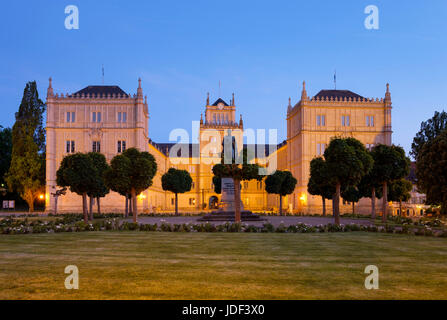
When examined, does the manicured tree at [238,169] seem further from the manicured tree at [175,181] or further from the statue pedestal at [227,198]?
the manicured tree at [175,181]

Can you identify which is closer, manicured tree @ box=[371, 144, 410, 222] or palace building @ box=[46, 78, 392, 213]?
manicured tree @ box=[371, 144, 410, 222]

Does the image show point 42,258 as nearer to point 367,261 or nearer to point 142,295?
point 142,295

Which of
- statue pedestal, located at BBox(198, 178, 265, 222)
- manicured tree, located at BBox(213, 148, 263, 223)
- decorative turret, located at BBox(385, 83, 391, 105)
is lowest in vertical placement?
statue pedestal, located at BBox(198, 178, 265, 222)

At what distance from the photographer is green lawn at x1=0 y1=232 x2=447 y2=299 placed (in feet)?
27.8

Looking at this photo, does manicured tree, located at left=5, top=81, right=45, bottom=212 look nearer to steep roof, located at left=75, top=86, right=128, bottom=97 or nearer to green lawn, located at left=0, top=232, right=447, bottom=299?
steep roof, located at left=75, top=86, right=128, bottom=97

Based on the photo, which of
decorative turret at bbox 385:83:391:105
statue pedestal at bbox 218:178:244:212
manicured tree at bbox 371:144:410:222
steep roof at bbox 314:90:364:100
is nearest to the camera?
manicured tree at bbox 371:144:410:222

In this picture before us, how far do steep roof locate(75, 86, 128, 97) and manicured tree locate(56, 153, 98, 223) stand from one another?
113 feet

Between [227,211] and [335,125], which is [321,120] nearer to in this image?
[335,125]

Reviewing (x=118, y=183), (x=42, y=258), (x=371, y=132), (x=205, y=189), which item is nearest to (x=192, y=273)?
(x=42, y=258)

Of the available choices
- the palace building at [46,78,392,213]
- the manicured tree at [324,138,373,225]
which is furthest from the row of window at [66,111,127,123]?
the manicured tree at [324,138,373,225]

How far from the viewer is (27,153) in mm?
67188

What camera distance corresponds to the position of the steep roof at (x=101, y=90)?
223 ft

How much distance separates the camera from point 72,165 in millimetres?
34719

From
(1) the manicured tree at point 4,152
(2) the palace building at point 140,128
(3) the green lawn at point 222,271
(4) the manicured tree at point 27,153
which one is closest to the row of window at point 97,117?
(2) the palace building at point 140,128
